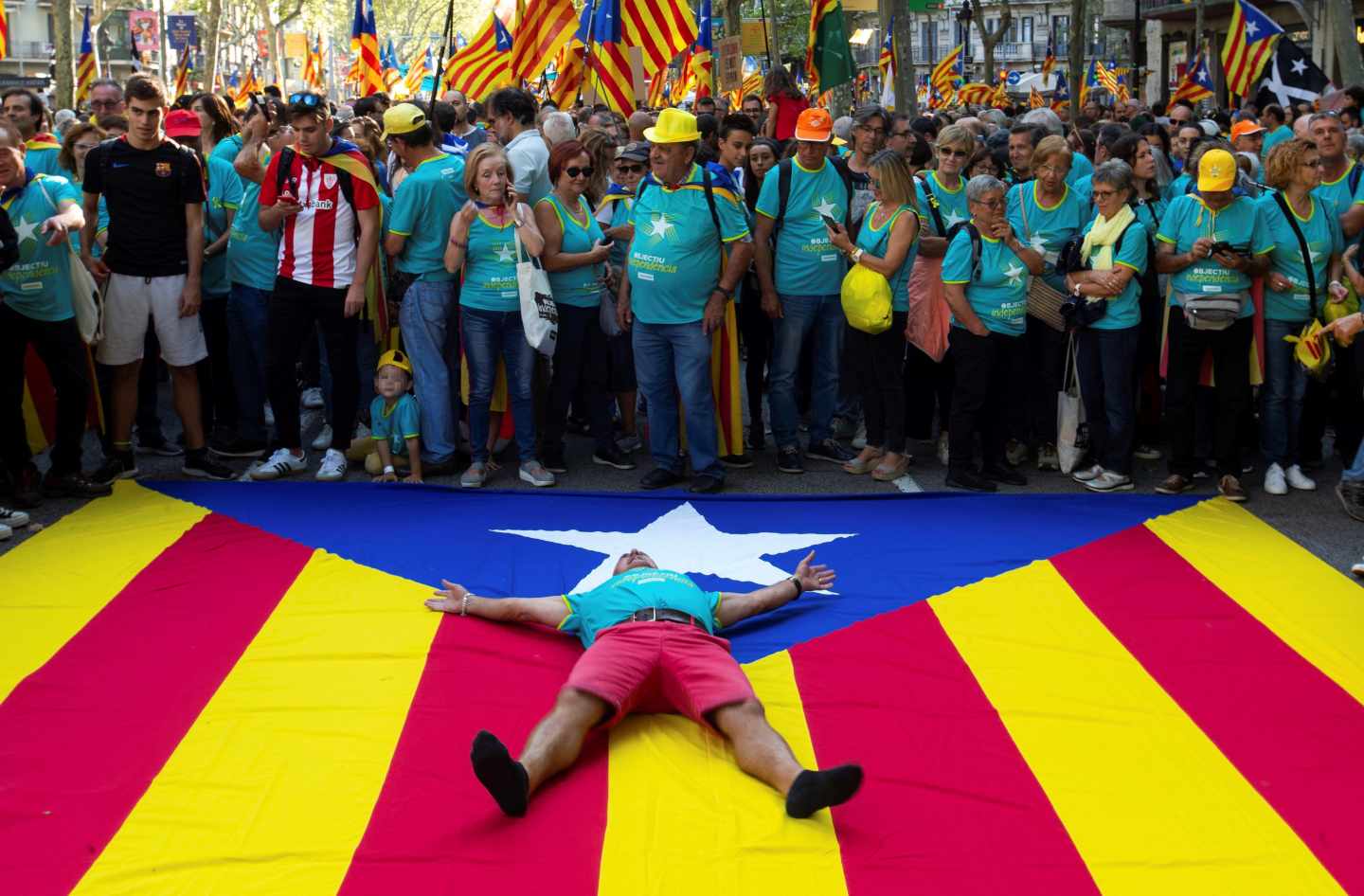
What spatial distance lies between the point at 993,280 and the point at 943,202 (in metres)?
0.83

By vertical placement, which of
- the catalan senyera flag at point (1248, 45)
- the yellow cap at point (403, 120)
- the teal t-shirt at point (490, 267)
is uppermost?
the catalan senyera flag at point (1248, 45)

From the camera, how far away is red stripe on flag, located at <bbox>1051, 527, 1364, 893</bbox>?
15.9ft

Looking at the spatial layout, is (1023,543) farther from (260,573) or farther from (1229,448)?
(260,573)

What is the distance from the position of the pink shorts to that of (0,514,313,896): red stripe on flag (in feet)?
4.97

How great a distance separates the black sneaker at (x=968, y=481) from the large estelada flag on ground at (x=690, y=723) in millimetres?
496

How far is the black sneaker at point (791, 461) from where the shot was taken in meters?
9.30

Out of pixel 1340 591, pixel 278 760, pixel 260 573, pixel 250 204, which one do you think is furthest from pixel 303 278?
pixel 1340 591

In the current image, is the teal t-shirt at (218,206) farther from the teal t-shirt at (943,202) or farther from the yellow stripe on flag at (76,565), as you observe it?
the teal t-shirt at (943,202)

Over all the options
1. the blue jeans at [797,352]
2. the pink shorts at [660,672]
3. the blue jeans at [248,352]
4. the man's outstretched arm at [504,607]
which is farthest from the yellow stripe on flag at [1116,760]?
the blue jeans at [248,352]

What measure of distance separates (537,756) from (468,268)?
4.48m

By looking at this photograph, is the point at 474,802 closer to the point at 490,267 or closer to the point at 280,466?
the point at 490,267

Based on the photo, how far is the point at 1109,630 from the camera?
6.39 m

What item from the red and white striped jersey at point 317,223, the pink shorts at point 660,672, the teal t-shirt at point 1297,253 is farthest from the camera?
the red and white striped jersey at point 317,223

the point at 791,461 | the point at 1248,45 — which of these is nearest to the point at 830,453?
the point at 791,461
